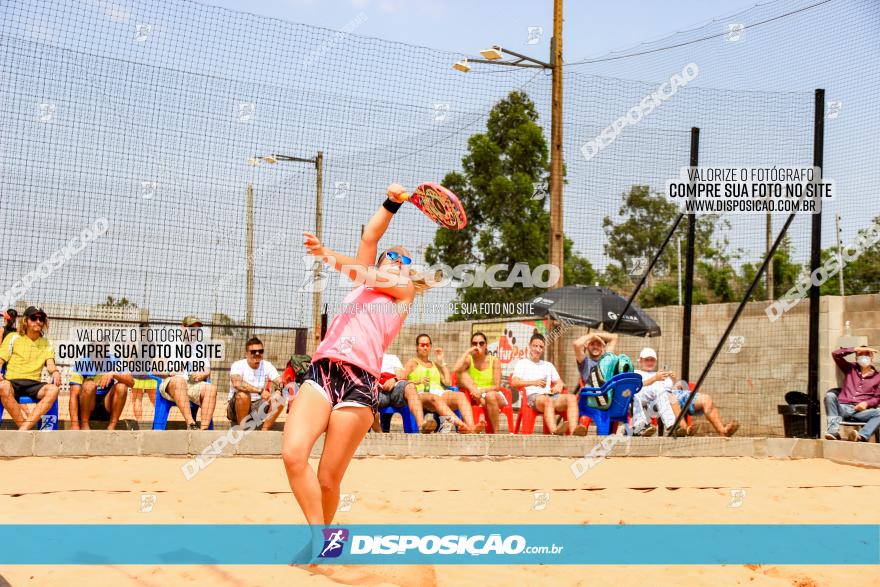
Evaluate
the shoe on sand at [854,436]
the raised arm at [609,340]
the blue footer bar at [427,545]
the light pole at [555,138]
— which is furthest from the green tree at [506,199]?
the blue footer bar at [427,545]

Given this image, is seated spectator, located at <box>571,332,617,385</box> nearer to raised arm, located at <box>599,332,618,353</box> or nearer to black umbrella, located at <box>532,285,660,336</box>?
raised arm, located at <box>599,332,618,353</box>

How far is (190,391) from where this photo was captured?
313 inches

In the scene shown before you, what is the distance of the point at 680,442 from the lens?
7879 mm

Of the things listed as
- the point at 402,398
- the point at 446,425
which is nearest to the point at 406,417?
the point at 402,398

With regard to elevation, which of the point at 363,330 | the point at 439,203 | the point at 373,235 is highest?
the point at 439,203

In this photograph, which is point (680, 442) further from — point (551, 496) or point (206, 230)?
point (206, 230)

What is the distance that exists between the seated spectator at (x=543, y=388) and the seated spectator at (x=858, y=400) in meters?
2.60

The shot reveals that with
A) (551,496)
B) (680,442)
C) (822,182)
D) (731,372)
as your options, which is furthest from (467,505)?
(731,372)

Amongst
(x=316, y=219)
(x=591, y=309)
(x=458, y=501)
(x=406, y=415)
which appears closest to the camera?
(x=458, y=501)

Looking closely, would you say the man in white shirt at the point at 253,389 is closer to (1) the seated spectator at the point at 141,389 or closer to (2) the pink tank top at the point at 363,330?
(1) the seated spectator at the point at 141,389

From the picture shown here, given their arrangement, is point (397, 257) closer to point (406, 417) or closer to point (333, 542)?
point (333, 542)

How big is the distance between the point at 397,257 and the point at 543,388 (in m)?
4.75

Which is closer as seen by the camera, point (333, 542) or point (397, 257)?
point (333, 542)

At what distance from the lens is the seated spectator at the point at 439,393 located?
7.82 metres
